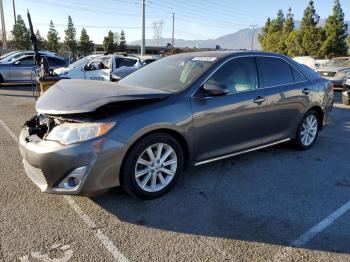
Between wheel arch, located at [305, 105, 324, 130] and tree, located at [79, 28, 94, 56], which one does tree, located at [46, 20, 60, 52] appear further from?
wheel arch, located at [305, 105, 324, 130]

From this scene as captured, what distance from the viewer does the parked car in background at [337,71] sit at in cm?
1501

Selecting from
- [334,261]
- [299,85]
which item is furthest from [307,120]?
[334,261]

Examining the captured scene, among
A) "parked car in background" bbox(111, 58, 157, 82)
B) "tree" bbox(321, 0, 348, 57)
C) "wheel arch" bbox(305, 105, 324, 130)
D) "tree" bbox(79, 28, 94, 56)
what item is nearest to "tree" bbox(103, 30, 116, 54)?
"tree" bbox(79, 28, 94, 56)

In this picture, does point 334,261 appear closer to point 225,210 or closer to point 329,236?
point 329,236

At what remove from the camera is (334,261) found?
110 inches

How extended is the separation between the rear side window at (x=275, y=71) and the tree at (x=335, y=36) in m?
36.6

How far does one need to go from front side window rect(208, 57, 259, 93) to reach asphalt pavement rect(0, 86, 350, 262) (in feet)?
3.56

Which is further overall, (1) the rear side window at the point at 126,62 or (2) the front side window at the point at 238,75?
(1) the rear side window at the point at 126,62

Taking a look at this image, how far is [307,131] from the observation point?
5.67 metres

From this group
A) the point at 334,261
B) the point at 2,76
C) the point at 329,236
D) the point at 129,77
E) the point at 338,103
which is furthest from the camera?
the point at 2,76

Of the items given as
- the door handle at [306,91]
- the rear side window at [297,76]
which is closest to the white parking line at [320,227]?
the door handle at [306,91]

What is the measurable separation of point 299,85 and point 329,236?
276 cm

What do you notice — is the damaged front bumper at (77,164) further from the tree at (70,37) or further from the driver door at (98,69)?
the tree at (70,37)

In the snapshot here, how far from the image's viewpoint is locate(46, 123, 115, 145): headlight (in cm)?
328
